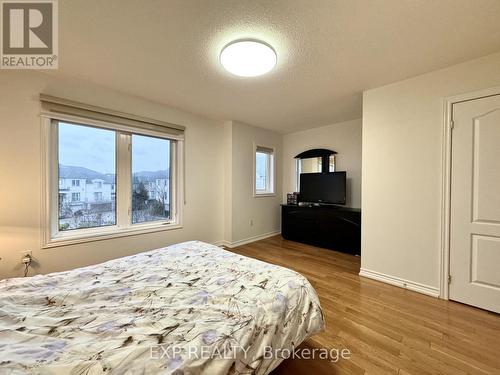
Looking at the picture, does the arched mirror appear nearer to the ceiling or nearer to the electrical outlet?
the ceiling

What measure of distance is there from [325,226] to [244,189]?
1689mm

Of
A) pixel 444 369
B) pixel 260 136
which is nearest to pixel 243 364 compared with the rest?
pixel 444 369

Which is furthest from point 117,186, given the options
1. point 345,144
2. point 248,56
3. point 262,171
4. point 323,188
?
point 345,144

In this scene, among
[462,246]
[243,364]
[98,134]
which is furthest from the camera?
[98,134]

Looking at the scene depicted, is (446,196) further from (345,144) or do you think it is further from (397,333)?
(345,144)

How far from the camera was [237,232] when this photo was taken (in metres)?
4.07

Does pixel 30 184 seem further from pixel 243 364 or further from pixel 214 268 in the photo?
pixel 243 364

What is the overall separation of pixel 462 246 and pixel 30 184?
447 centimetres

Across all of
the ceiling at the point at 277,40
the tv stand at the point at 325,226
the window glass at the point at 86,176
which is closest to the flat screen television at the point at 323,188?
the tv stand at the point at 325,226

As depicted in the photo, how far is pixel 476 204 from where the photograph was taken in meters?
2.02

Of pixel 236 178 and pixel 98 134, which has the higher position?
pixel 98 134

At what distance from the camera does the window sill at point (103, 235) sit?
2359mm

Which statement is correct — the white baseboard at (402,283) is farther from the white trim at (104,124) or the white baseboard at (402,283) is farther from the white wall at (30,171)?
the white trim at (104,124)

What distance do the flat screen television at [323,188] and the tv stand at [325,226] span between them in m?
0.17
